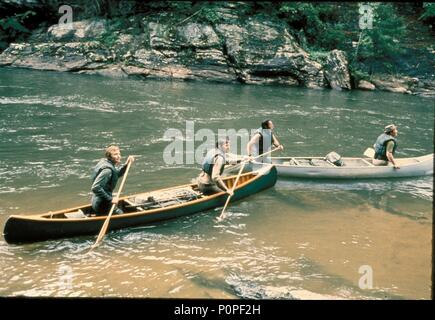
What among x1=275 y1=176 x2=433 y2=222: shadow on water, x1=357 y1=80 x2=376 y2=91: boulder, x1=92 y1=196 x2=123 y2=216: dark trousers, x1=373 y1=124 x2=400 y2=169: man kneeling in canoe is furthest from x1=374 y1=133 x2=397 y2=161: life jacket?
x1=357 y1=80 x2=376 y2=91: boulder

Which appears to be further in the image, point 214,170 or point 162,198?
point 214,170

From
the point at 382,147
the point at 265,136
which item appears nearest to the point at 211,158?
the point at 265,136

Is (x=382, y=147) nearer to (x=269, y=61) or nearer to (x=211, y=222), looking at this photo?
(x=211, y=222)

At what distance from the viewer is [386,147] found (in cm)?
1058

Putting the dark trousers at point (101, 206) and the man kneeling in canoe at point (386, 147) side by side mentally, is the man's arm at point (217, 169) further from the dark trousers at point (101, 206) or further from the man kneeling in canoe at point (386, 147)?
the man kneeling in canoe at point (386, 147)

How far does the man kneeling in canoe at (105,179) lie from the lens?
6.56 metres

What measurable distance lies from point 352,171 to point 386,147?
1.09 m

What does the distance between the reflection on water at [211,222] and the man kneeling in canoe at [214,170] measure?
560 millimetres

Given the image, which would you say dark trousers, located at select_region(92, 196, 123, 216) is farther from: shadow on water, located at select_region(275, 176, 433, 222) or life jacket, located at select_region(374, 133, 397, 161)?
life jacket, located at select_region(374, 133, 397, 161)

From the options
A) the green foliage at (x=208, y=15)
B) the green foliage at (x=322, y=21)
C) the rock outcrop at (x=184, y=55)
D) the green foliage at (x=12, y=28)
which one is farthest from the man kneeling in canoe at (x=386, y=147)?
the green foliage at (x=12, y=28)

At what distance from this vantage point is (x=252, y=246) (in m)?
6.82

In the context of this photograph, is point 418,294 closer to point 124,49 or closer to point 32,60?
point 124,49

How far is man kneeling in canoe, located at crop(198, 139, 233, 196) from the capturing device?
8.01 metres

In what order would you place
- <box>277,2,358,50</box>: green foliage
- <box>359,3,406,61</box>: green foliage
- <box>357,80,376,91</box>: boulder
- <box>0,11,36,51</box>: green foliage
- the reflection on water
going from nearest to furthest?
1. the reflection on water
2. <box>357,80,376,91</box>: boulder
3. <box>359,3,406,61</box>: green foliage
4. <box>0,11,36,51</box>: green foliage
5. <box>277,2,358,50</box>: green foliage
